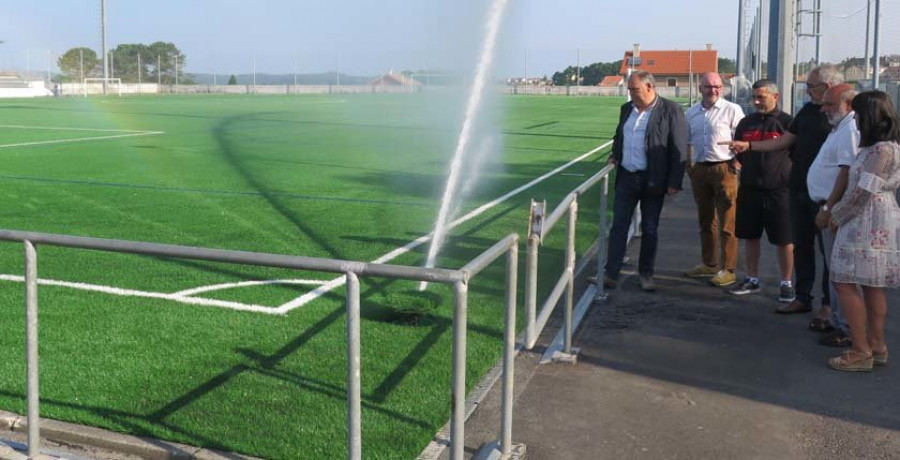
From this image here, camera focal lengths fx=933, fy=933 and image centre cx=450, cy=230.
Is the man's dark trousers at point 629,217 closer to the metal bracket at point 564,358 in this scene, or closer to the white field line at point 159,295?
the metal bracket at point 564,358

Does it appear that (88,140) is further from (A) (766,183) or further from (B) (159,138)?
(A) (766,183)

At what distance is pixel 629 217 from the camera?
25.1 ft

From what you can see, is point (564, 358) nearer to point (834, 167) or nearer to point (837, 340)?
point (837, 340)

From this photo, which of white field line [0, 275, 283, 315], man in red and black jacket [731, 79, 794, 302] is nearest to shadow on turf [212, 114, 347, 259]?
white field line [0, 275, 283, 315]

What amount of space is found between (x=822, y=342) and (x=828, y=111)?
1.51 metres

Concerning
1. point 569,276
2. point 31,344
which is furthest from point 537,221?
point 31,344

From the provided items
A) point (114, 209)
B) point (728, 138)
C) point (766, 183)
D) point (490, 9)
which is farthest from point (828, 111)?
point (114, 209)

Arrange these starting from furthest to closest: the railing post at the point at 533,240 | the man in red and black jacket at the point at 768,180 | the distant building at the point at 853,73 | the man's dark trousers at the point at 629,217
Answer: the distant building at the point at 853,73
the man's dark trousers at the point at 629,217
the man in red and black jacket at the point at 768,180
the railing post at the point at 533,240

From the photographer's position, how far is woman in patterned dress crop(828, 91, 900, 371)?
5219 mm

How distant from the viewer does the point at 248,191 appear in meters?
13.8

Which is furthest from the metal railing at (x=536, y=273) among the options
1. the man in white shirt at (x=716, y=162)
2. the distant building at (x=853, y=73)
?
the distant building at (x=853, y=73)

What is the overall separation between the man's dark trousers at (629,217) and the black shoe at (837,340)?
1.79 meters

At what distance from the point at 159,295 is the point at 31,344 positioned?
3.07 metres

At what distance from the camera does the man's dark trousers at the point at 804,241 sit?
650cm
